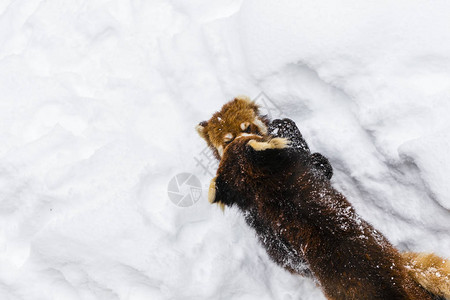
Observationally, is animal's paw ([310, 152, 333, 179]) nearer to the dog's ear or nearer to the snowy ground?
the snowy ground

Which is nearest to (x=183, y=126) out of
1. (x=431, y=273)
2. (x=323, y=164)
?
(x=323, y=164)

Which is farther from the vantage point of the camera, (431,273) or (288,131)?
(288,131)

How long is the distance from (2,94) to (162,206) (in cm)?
284

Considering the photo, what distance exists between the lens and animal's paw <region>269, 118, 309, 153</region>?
14.1 ft

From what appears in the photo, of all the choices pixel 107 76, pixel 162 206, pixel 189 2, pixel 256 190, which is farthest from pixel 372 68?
pixel 107 76

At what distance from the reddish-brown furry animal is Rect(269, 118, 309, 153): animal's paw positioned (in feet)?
0.10

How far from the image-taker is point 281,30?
4.30 meters

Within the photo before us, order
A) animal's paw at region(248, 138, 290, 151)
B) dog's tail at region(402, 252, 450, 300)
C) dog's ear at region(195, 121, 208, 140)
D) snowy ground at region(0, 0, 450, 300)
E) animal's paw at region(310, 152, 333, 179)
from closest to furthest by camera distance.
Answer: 1. dog's tail at region(402, 252, 450, 300)
2. animal's paw at region(248, 138, 290, 151)
3. snowy ground at region(0, 0, 450, 300)
4. animal's paw at region(310, 152, 333, 179)
5. dog's ear at region(195, 121, 208, 140)

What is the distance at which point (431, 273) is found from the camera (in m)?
3.15

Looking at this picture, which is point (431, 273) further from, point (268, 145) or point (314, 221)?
point (268, 145)

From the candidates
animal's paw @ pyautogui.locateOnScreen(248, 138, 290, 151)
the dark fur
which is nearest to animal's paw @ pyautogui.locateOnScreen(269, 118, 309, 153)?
the dark fur

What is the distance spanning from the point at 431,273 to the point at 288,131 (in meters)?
2.01

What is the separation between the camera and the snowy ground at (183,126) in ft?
13.2

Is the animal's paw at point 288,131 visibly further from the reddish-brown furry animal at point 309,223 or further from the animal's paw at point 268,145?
the animal's paw at point 268,145
